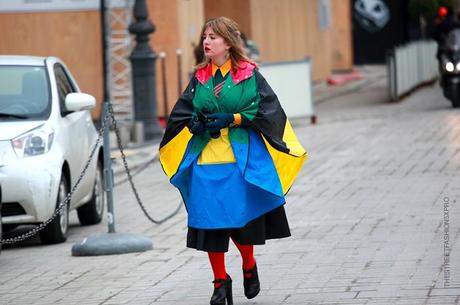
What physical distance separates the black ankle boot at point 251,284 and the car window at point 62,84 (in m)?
4.41

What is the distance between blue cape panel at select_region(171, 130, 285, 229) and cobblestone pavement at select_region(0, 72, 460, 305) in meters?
0.70

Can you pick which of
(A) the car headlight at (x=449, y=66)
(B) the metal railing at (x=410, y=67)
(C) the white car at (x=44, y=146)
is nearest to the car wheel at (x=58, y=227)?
(C) the white car at (x=44, y=146)

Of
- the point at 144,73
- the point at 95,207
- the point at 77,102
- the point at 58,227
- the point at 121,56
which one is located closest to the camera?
the point at 58,227

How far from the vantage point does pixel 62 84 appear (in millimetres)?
13008

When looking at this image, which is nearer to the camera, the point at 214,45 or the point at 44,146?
the point at 214,45

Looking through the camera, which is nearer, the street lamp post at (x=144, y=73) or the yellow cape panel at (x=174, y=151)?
the yellow cape panel at (x=174, y=151)

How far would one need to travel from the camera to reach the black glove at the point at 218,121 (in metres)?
8.15

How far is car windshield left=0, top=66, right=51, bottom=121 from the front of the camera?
12117 millimetres

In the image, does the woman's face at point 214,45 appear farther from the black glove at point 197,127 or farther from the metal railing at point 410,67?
the metal railing at point 410,67

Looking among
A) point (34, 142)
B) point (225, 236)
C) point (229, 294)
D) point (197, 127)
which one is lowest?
point (229, 294)

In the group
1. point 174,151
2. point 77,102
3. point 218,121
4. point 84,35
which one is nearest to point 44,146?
Result: point 77,102

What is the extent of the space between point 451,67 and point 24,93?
14.2 meters

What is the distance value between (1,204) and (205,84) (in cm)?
361

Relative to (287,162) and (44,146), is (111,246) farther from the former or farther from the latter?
(287,162)
